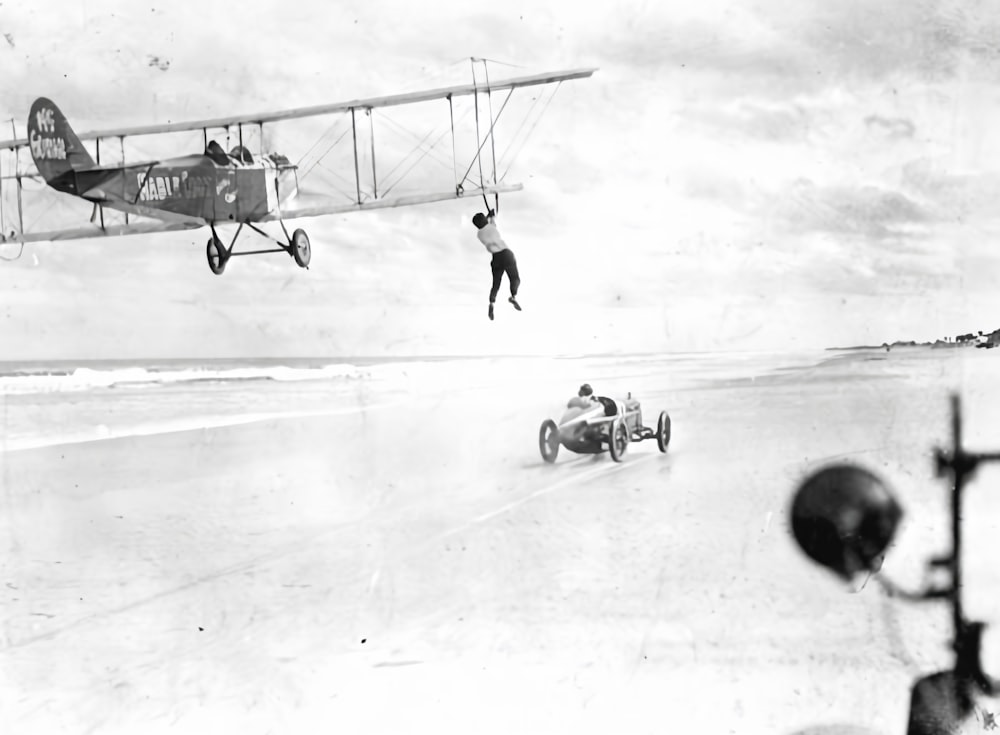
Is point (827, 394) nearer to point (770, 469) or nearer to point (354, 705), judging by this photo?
point (770, 469)

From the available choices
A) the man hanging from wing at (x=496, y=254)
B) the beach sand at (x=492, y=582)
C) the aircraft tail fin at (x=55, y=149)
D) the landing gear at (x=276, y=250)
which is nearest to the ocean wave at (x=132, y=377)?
the beach sand at (x=492, y=582)

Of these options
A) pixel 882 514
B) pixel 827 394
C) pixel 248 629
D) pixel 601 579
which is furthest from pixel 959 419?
pixel 827 394

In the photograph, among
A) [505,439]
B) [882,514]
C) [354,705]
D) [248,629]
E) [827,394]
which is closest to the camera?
[882,514]

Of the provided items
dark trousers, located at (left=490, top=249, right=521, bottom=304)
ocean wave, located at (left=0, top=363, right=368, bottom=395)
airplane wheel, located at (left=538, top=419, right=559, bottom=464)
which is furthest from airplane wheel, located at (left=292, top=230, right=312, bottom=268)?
ocean wave, located at (left=0, top=363, right=368, bottom=395)

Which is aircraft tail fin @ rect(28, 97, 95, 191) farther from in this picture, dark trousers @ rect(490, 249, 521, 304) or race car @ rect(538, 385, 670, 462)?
race car @ rect(538, 385, 670, 462)

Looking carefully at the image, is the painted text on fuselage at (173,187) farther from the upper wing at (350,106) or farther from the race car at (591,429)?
the race car at (591,429)

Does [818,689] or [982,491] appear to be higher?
[982,491]

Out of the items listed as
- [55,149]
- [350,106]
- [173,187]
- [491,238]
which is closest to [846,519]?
[491,238]
